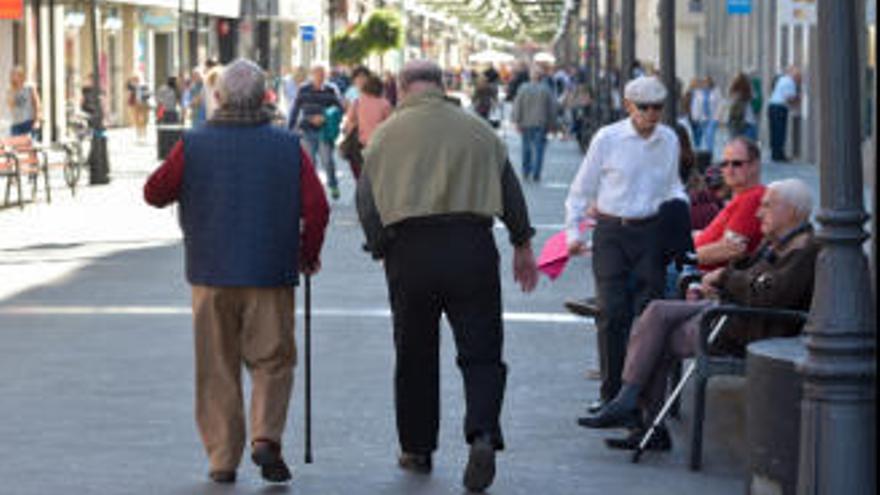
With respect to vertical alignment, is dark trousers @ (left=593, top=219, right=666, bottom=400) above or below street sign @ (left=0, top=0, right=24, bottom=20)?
below

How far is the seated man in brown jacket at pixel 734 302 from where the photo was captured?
975cm

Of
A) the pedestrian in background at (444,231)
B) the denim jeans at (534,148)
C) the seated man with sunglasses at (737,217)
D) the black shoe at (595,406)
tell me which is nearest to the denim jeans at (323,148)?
the denim jeans at (534,148)

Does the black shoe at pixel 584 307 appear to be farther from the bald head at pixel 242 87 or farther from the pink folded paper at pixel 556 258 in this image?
the bald head at pixel 242 87

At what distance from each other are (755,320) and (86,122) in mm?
37258

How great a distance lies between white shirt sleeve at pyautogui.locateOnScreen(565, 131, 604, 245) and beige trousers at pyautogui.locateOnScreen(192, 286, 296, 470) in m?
2.19

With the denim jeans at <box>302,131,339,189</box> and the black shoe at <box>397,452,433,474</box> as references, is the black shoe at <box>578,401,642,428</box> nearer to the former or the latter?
the black shoe at <box>397,452,433,474</box>

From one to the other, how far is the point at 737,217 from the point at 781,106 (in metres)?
30.6

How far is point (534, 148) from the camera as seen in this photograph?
1393 inches

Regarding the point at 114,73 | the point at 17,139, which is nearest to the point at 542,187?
the point at 17,139

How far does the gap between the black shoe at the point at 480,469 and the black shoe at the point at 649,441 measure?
4.23 feet

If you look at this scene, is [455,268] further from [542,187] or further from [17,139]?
[542,187]

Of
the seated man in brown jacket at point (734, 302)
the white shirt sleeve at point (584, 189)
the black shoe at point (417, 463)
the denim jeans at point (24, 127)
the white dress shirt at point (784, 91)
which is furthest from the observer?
the white dress shirt at point (784, 91)

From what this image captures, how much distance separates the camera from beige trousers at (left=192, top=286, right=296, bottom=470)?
29.8 ft

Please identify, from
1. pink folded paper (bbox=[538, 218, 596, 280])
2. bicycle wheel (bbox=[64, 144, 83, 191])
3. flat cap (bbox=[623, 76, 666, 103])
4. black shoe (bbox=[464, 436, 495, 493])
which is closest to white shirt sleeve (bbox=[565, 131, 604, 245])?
flat cap (bbox=[623, 76, 666, 103])
